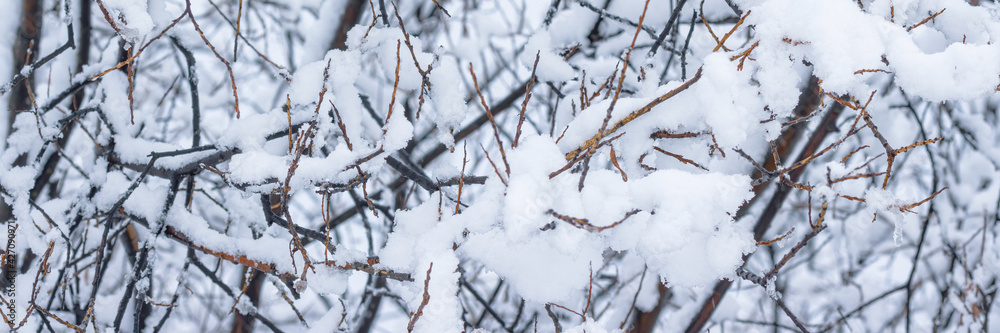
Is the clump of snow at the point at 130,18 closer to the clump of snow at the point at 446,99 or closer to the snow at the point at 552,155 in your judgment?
the snow at the point at 552,155

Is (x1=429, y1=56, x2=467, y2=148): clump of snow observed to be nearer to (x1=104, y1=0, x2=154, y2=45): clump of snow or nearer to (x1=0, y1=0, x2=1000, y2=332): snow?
(x1=0, y1=0, x2=1000, y2=332): snow

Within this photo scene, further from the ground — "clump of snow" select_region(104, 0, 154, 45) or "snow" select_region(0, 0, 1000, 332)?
"clump of snow" select_region(104, 0, 154, 45)

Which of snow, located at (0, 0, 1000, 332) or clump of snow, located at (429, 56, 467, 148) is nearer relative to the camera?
snow, located at (0, 0, 1000, 332)

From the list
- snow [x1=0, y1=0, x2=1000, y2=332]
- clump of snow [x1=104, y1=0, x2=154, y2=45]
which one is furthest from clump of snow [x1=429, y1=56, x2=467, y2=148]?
clump of snow [x1=104, y1=0, x2=154, y2=45]

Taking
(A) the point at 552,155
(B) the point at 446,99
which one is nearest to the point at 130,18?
(B) the point at 446,99

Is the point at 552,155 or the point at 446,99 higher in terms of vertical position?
the point at 446,99

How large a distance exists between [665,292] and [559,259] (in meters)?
2.01

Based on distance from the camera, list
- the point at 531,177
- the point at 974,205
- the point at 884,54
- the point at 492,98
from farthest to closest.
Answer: the point at 492,98
the point at 974,205
the point at 884,54
the point at 531,177

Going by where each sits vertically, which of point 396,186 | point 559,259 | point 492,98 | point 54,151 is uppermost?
point 492,98

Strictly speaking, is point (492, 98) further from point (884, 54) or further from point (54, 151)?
point (884, 54)

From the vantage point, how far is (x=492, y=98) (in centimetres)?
439

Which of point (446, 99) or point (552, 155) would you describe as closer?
point (552, 155)

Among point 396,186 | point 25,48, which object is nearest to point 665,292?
point 396,186

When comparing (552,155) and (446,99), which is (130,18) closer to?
(446,99)
